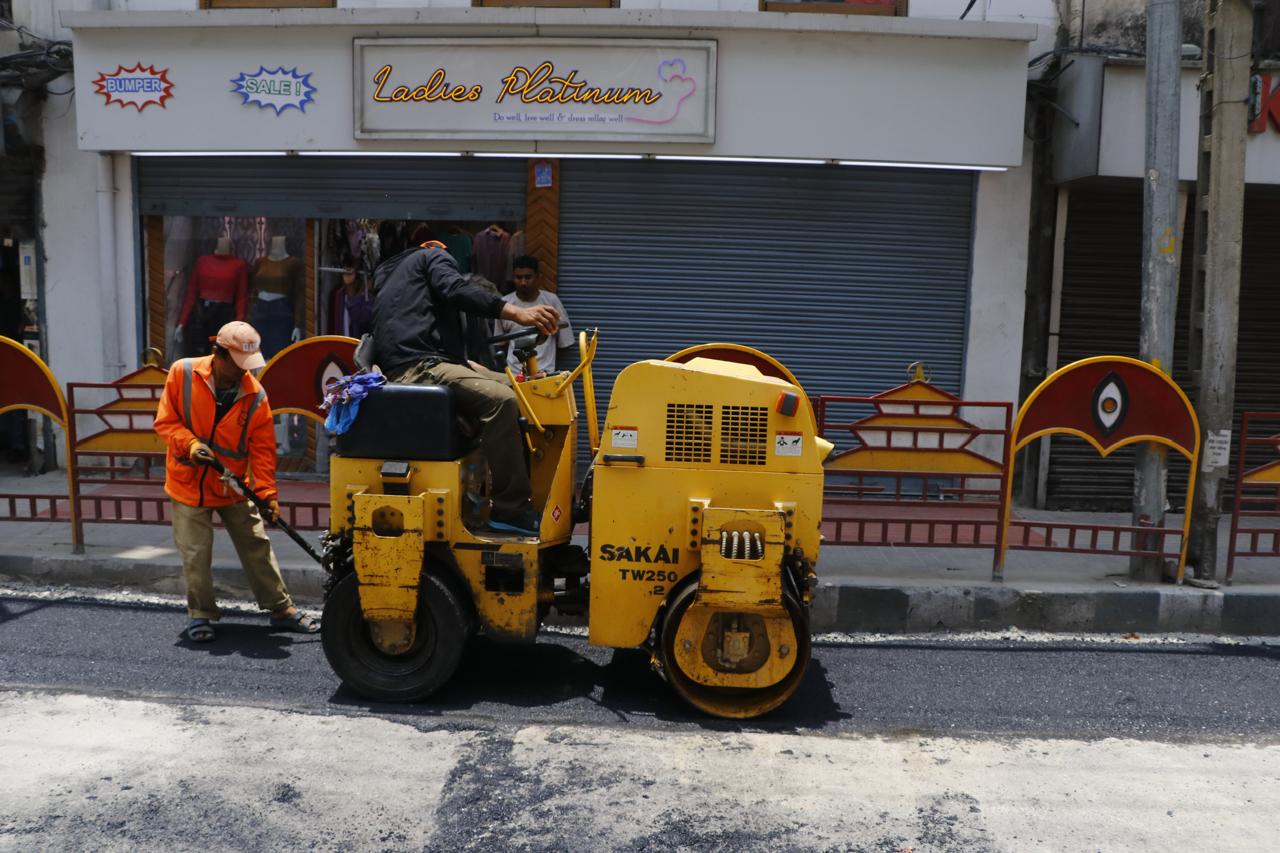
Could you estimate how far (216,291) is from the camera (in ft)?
32.4

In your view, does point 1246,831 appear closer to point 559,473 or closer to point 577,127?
point 559,473

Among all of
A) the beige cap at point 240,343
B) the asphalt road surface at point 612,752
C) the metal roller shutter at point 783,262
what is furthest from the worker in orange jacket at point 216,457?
the metal roller shutter at point 783,262

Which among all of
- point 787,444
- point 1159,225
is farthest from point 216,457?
point 1159,225

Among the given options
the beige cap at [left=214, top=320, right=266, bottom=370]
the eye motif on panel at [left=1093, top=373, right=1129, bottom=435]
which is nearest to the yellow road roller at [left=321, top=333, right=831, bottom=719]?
the beige cap at [left=214, top=320, right=266, bottom=370]

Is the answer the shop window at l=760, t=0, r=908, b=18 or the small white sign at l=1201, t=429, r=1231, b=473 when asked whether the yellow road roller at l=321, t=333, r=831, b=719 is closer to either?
the small white sign at l=1201, t=429, r=1231, b=473

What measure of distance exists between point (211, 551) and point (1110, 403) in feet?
17.9

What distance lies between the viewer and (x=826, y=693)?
5.27 metres

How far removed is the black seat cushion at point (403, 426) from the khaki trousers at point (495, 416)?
0.17 metres

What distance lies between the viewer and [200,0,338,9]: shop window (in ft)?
30.9

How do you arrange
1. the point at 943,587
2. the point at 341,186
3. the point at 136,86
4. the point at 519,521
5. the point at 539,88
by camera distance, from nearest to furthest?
1. the point at 519,521
2. the point at 943,587
3. the point at 539,88
4. the point at 136,86
5. the point at 341,186

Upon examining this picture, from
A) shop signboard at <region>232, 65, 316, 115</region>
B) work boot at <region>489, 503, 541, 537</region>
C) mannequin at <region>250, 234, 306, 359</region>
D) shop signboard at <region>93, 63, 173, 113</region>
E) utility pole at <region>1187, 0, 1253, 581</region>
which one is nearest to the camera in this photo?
work boot at <region>489, 503, 541, 537</region>

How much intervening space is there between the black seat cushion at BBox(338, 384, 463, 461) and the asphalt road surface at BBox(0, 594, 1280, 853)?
1210mm

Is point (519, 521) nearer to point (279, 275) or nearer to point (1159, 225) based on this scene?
point (1159, 225)

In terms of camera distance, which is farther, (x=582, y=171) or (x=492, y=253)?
(x=492, y=253)
